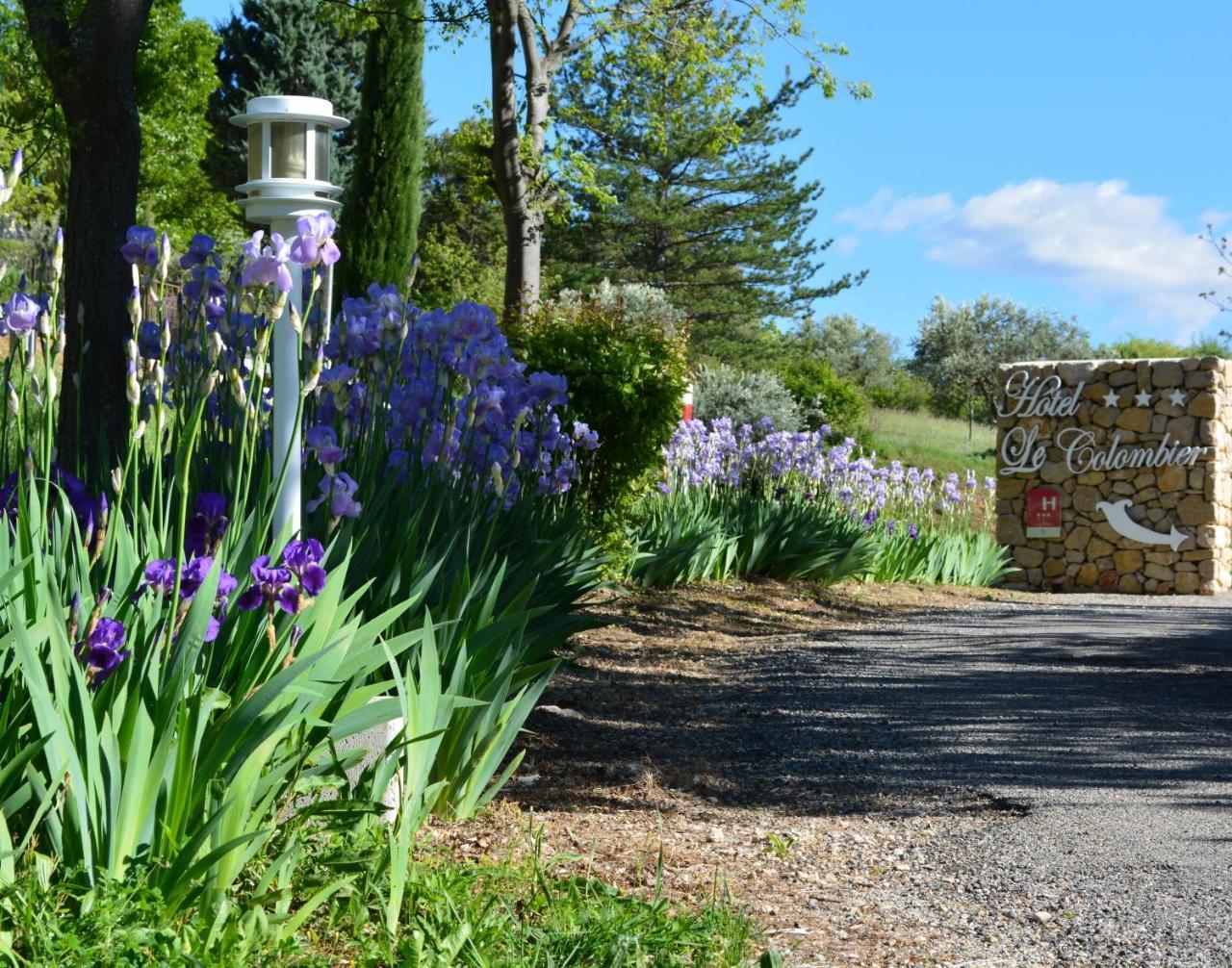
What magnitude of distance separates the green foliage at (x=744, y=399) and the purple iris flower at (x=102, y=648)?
1458cm

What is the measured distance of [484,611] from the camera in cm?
319

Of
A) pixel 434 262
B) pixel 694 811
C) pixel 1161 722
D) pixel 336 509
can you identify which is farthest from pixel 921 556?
pixel 434 262

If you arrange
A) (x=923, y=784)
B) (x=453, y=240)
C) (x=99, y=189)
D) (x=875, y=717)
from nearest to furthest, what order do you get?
(x=923, y=784), (x=99, y=189), (x=875, y=717), (x=453, y=240)

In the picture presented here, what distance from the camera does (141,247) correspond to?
2.92 meters

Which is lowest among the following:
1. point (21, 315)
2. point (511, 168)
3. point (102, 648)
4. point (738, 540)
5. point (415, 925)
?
point (415, 925)

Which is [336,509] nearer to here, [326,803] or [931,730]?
[326,803]

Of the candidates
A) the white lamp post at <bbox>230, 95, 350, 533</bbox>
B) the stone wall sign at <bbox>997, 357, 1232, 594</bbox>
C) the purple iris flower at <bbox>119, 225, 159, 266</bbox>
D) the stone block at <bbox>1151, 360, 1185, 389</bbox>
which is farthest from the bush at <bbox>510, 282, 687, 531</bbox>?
the stone block at <bbox>1151, 360, 1185, 389</bbox>

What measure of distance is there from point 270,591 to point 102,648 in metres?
0.32

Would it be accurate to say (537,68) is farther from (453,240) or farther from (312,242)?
(453,240)

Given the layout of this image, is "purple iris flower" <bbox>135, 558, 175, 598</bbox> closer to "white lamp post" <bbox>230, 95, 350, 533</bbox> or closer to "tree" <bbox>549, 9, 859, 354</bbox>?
"white lamp post" <bbox>230, 95, 350, 533</bbox>

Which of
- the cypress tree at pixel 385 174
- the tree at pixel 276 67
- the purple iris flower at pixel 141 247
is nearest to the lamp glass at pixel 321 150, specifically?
the purple iris flower at pixel 141 247

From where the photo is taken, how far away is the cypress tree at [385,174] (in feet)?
61.7

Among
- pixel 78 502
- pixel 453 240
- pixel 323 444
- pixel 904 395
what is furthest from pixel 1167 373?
pixel 904 395

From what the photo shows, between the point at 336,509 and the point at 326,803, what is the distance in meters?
0.83
